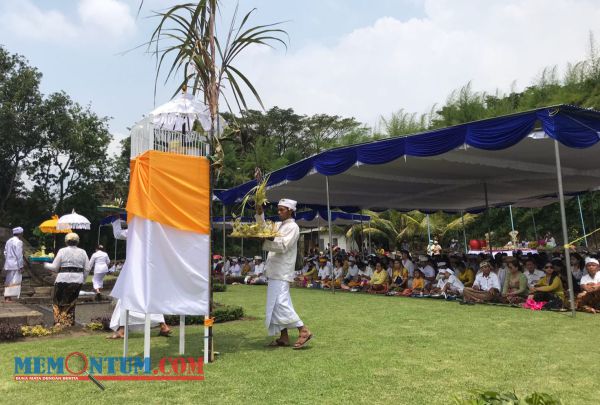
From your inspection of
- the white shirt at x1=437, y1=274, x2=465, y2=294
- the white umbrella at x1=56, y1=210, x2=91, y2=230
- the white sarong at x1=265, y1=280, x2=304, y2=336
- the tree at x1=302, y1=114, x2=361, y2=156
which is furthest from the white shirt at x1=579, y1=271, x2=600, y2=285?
the tree at x1=302, y1=114, x2=361, y2=156

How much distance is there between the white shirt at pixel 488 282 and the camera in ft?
27.6

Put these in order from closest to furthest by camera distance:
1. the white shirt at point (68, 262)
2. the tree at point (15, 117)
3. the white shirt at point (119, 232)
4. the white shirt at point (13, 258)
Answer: the white shirt at point (68, 262)
the white shirt at point (119, 232)
the white shirt at point (13, 258)
the tree at point (15, 117)

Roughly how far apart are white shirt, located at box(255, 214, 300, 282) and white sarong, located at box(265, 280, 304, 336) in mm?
88

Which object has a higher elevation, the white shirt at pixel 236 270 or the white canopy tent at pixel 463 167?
the white canopy tent at pixel 463 167

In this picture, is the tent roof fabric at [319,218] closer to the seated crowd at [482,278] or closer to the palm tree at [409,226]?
the palm tree at [409,226]

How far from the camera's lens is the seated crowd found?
7.54 m

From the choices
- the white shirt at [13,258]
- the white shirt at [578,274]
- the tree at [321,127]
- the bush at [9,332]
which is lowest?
the bush at [9,332]

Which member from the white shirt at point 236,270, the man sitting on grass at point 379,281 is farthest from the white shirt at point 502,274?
Answer: the white shirt at point 236,270

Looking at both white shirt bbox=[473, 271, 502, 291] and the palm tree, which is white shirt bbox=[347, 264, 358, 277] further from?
the palm tree

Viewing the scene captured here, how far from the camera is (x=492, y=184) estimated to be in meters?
12.9

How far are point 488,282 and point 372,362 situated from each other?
5193 mm

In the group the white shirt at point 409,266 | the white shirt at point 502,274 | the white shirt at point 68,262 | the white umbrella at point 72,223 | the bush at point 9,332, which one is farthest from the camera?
the white umbrella at point 72,223

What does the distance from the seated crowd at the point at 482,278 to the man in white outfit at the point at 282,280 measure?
4.72 meters

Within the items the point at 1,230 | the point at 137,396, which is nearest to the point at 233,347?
the point at 137,396
